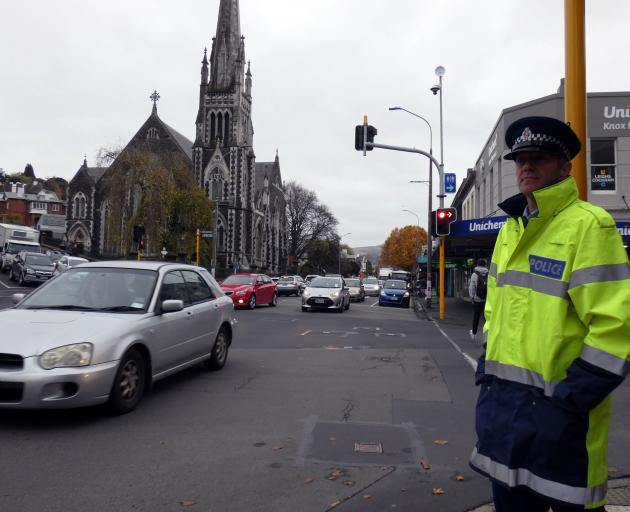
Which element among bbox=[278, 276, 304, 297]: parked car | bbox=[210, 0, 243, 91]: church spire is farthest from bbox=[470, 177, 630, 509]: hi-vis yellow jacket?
bbox=[210, 0, 243, 91]: church spire

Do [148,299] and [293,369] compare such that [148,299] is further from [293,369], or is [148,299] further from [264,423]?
[293,369]

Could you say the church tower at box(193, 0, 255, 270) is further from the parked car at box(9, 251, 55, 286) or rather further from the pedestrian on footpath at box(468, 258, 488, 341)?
the pedestrian on footpath at box(468, 258, 488, 341)

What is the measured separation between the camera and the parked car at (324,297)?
2222 cm

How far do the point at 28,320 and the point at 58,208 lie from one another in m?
119

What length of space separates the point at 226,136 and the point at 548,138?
234 feet

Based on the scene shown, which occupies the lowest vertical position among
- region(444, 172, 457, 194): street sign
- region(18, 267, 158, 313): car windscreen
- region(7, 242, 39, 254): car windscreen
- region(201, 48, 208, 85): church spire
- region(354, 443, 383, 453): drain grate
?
region(354, 443, 383, 453): drain grate

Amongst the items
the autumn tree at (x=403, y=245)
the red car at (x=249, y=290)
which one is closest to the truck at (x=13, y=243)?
the red car at (x=249, y=290)

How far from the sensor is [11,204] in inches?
4215

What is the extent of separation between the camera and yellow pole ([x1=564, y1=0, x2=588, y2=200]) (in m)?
4.51

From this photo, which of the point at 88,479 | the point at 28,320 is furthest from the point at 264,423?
the point at 28,320

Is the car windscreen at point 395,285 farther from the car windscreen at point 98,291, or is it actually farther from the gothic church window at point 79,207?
the gothic church window at point 79,207

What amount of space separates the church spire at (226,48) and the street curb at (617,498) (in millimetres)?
71210

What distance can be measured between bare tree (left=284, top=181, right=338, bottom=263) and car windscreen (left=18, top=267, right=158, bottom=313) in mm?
85769

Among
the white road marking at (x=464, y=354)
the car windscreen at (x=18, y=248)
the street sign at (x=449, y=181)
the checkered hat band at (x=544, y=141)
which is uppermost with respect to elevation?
the street sign at (x=449, y=181)
